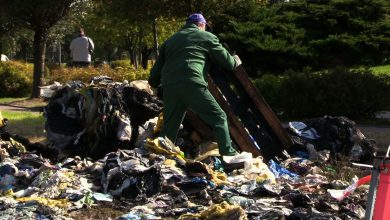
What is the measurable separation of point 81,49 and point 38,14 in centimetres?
220

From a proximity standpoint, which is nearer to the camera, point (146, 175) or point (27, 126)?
point (146, 175)

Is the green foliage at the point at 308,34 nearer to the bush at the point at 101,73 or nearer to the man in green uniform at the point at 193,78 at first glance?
the bush at the point at 101,73

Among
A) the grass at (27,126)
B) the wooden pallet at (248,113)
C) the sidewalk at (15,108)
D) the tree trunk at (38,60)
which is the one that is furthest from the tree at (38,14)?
the wooden pallet at (248,113)

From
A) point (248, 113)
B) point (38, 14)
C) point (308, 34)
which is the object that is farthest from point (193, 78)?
point (38, 14)

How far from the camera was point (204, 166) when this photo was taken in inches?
272

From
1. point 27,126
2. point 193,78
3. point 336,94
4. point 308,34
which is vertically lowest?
point 27,126

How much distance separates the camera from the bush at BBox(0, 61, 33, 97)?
22750 mm

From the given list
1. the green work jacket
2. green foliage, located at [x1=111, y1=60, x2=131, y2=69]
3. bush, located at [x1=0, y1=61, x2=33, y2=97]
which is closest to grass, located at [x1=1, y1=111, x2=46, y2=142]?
the green work jacket

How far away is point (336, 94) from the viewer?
1243cm

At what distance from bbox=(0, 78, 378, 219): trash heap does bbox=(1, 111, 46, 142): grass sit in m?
1.90

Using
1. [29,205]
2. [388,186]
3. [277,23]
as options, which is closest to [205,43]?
[29,205]

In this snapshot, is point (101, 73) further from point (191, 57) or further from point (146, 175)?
point (146, 175)

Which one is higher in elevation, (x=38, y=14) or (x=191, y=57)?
(x=38, y=14)

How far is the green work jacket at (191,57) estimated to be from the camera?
792cm
